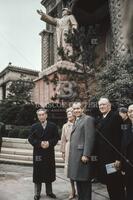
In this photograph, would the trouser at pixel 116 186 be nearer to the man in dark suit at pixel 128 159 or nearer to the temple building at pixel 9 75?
the man in dark suit at pixel 128 159

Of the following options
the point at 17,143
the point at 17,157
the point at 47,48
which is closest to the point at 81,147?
A: the point at 17,157

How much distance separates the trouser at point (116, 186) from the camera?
4957 millimetres

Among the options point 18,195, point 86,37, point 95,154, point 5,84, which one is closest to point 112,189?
point 95,154

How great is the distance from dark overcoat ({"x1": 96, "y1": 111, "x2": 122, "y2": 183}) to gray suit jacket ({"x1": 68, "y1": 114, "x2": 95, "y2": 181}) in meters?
0.14

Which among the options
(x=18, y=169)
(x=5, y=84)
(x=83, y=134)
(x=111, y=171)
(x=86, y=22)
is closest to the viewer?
(x=111, y=171)

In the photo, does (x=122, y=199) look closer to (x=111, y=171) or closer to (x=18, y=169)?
(x=111, y=171)

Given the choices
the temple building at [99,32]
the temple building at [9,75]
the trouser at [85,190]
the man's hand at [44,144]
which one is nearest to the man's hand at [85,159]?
the trouser at [85,190]

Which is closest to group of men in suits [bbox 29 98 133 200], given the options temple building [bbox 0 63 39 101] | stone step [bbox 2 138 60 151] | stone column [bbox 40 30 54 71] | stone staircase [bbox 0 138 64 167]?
stone staircase [bbox 0 138 64 167]

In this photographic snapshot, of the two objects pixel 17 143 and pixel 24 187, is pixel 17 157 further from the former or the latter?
pixel 24 187

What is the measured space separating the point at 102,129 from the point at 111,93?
645cm

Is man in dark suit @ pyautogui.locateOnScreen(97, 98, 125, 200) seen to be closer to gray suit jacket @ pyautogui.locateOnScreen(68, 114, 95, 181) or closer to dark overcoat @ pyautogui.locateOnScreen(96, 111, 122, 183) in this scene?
dark overcoat @ pyautogui.locateOnScreen(96, 111, 122, 183)

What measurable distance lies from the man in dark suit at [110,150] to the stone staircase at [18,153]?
492 cm

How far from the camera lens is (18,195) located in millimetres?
6723

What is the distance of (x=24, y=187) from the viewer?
7434 mm
